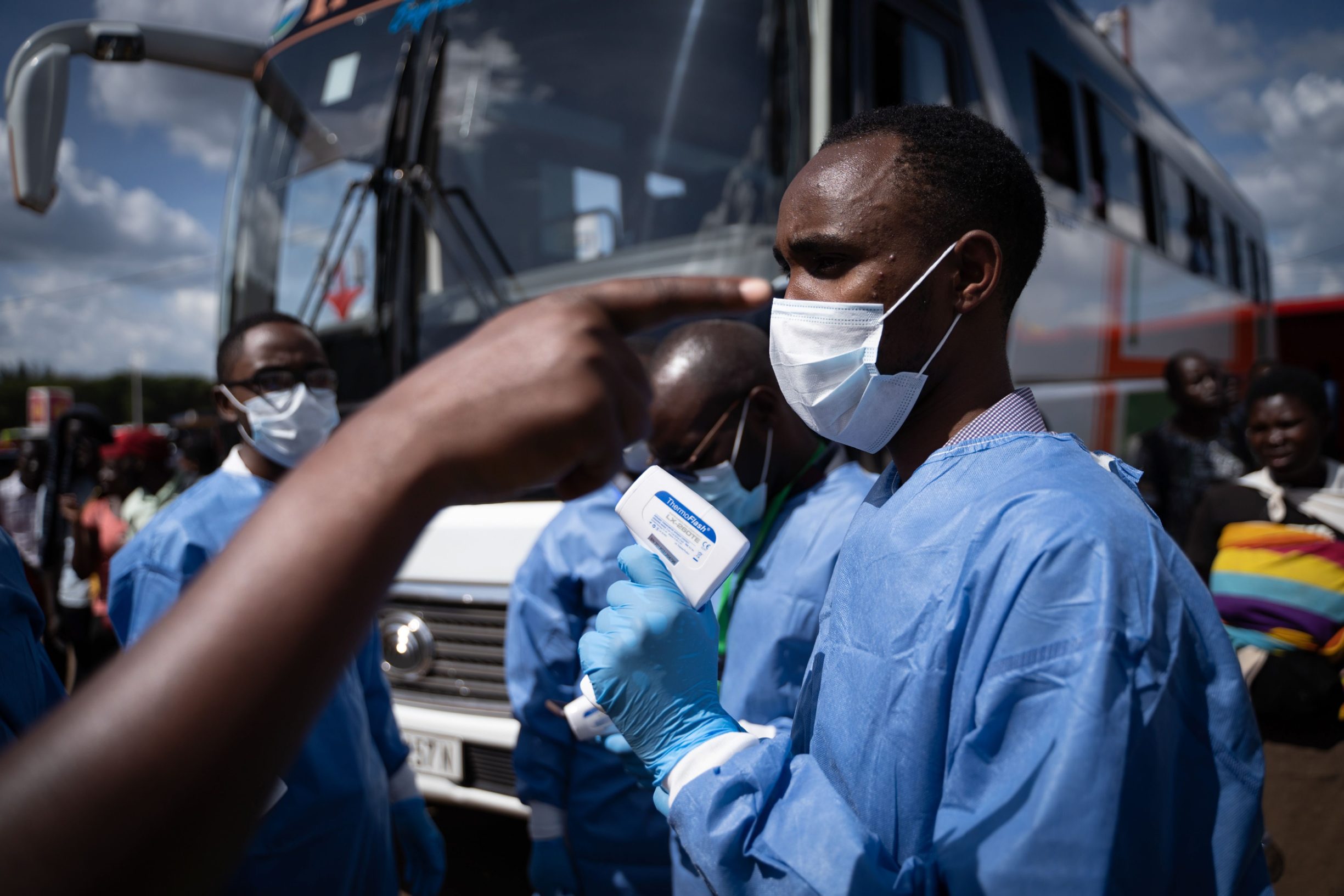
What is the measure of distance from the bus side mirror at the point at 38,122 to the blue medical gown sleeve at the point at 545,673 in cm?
225

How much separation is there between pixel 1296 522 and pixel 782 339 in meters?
2.40

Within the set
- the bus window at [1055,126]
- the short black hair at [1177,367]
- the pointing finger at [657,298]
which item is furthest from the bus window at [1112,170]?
the pointing finger at [657,298]

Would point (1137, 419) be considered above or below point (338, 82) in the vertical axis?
below

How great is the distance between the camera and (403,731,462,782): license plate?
342cm

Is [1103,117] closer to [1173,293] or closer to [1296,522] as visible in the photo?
[1173,293]

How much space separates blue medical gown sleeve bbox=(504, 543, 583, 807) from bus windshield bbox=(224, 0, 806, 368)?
1.45m

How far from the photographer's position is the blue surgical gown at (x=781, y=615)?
1.95m

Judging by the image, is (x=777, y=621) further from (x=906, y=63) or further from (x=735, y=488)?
(x=906, y=63)

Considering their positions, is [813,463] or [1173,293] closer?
[813,463]

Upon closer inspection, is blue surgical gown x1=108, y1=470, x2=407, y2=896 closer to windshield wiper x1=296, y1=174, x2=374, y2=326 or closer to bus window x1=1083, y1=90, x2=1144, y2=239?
windshield wiper x1=296, y1=174, x2=374, y2=326

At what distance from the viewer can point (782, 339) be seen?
1361mm

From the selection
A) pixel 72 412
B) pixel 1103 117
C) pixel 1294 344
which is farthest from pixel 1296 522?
pixel 1294 344

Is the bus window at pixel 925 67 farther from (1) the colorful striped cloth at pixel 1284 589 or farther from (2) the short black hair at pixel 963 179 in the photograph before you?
(2) the short black hair at pixel 963 179

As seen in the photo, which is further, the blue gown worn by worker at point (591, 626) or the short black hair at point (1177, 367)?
the short black hair at point (1177, 367)
